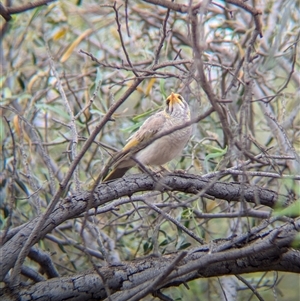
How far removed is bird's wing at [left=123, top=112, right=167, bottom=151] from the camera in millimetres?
3697

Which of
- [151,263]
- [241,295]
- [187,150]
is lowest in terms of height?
[241,295]

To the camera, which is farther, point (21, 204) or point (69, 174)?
point (21, 204)

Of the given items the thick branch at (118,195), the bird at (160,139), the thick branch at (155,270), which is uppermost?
the bird at (160,139)

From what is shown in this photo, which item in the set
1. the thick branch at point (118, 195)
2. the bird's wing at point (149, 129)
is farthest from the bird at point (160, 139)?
the thick branch at point (118, 195)

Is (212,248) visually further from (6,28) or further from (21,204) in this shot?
(6,28)

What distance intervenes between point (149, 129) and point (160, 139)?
0.15m

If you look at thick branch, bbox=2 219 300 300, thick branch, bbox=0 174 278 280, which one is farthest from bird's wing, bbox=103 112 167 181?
thick branch, bbox=2 219 300 300

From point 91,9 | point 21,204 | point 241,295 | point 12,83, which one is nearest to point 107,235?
point 21,204

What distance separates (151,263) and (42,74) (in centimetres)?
211

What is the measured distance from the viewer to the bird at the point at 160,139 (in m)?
3.58

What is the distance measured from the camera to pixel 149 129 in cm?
374

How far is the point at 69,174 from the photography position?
242cm

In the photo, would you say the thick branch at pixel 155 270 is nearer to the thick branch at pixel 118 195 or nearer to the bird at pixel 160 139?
the thick branch at pixel 118 195

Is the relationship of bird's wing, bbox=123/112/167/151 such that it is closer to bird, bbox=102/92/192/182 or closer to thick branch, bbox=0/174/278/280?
bird, bbox=102/92/192/182
